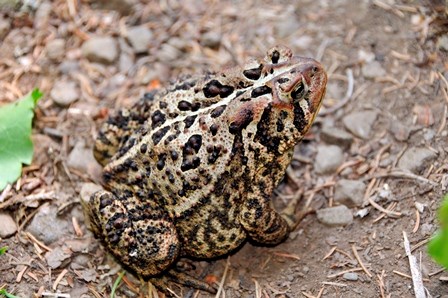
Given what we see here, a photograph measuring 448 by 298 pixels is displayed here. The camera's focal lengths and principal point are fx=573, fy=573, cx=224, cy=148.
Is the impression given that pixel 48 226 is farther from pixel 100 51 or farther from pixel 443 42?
pixel 443 42

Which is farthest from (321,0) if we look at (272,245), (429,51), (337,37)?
(272,245)

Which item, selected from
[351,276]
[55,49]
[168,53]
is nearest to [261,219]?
[351,276]

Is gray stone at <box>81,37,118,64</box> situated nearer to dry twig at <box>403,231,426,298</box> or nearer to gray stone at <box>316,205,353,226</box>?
gray stone at <box>316,205,353,226</box>

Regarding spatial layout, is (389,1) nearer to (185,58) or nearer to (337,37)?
(337,37)

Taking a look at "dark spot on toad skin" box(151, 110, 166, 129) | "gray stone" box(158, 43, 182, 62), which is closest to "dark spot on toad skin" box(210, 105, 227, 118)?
"dark spot on toad skin" box(151, 110, 166, 129)

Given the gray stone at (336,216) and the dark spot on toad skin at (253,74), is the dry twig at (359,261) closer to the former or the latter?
the gray stone at (336,216)

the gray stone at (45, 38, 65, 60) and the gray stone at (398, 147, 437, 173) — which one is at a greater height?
the gray stone at (45, 38, 65, 60)
